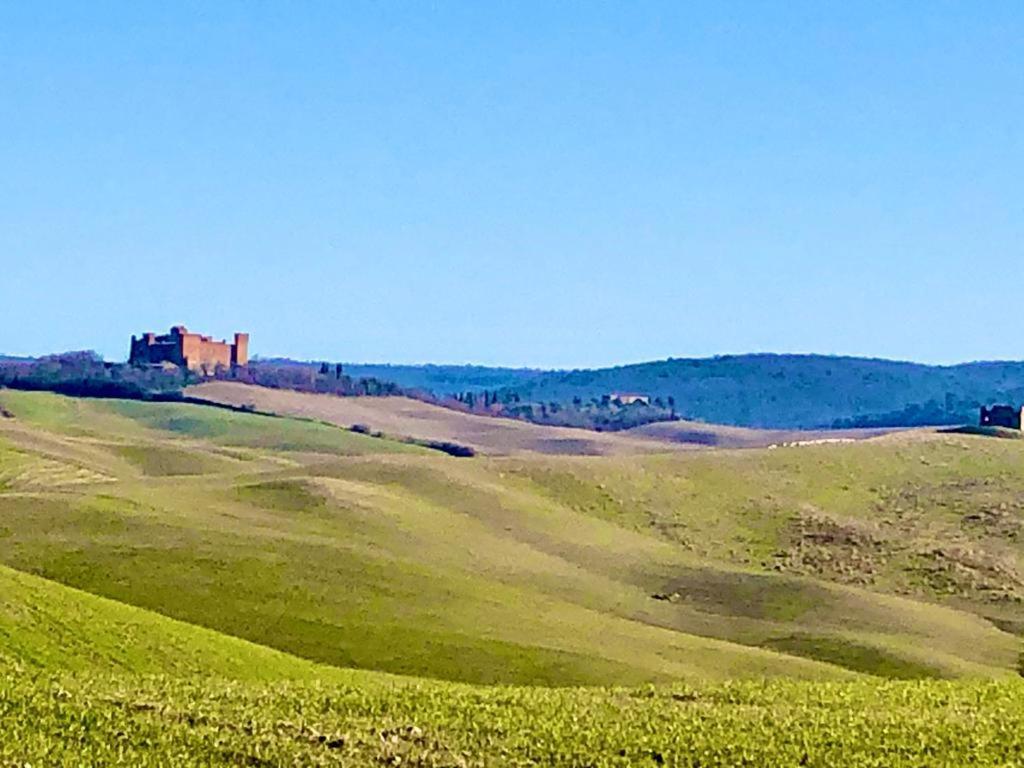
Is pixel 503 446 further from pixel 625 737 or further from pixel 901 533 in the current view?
pixel 625 737

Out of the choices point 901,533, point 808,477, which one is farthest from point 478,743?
point 808,477

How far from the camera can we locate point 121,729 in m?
18.9

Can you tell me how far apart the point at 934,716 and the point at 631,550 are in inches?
1996

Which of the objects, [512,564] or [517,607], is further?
[512,564]

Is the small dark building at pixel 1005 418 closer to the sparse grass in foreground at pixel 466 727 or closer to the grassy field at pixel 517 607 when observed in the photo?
the grassy field at pixel 517 607

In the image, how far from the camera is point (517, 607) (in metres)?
53.3

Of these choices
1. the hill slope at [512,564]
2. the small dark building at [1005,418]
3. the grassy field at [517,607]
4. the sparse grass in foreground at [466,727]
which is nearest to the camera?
the sparse grass in foreground at [466,727]

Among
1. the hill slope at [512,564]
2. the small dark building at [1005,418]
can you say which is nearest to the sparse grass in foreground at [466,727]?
the hill slope at [512,564]

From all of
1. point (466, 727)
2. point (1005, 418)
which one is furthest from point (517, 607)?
point (1005, 418)

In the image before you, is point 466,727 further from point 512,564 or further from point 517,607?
point 512,564

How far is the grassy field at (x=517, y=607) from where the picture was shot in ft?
67.4

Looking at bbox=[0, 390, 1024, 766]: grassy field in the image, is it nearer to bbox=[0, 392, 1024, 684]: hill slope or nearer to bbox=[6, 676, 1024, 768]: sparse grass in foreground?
bbox=[6, 676, 1024, 768]: sparse grass in foreground

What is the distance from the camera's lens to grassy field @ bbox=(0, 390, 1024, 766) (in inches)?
809

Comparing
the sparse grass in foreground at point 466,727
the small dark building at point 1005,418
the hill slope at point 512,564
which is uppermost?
the small dark building at point 1005,418
